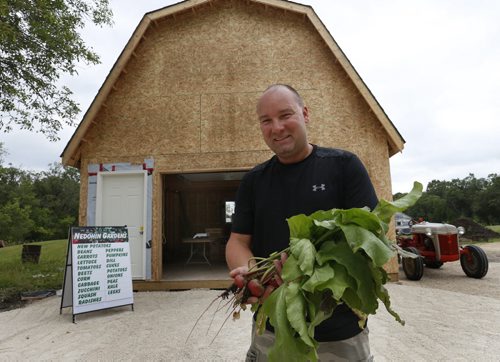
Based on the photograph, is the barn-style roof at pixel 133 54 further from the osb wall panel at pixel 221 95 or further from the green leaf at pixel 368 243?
the green leaf at pixel 368 243

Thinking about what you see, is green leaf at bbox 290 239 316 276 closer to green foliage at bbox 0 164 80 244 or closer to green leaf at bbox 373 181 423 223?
green leaf at bbox 373 181 423 223

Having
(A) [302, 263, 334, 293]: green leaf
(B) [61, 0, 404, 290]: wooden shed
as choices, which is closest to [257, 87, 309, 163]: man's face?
(A) [302, 263, 334, 293]: green leaf

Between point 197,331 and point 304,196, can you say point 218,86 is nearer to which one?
point 197,331

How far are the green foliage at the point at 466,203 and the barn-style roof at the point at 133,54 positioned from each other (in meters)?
61.7

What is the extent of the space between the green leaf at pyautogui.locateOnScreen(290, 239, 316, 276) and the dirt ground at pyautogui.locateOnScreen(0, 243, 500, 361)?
10.5 ft

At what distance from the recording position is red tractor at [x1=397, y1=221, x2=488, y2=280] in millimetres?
9000

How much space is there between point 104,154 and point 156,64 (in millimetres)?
2900

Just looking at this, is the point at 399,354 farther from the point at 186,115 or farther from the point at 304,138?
the point at 186,115

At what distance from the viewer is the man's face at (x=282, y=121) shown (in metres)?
1.72

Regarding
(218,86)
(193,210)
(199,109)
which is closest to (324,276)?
(199,109)

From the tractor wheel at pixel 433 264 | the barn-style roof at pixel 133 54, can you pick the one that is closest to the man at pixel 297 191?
the barn-style roof at pixel 133 54

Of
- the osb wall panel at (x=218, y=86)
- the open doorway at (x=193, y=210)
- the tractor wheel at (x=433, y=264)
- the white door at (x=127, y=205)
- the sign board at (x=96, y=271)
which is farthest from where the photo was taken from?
the open doorway at (x=193, y=210)

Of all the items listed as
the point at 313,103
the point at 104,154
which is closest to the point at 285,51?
the point at 313,103

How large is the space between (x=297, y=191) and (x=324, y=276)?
740 mm
